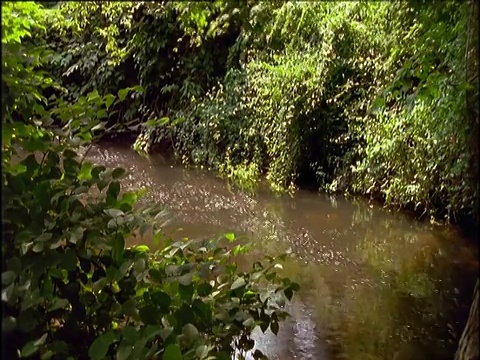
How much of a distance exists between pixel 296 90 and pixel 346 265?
227cm

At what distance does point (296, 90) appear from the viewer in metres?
5.84

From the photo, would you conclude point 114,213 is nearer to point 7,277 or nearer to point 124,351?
point 124,351

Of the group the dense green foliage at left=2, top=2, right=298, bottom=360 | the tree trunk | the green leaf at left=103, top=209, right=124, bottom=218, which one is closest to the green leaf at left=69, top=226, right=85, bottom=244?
the dense green foliage at left=2, top=2, right=298, bottom=360

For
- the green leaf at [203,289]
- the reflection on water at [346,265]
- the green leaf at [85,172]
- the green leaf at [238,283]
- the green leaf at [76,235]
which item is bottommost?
the reflection on water at [346,265]

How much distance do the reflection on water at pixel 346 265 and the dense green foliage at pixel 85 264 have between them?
0.22m

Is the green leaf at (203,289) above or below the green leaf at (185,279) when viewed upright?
below

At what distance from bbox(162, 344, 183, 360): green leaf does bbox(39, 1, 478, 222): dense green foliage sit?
1.23 meters

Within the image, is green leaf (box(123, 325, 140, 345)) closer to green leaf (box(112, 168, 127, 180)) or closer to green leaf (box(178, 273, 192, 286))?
green leaf (box(178, 273, 192, 286))

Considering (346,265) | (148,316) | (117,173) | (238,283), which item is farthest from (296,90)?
(148,316)

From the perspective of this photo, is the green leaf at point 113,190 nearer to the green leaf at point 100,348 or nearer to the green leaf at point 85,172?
the green leaf at point 85,172

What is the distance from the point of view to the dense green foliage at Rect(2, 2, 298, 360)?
165cm

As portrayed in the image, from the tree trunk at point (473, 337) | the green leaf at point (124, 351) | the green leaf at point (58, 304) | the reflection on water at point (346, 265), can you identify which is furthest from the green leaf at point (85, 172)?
the tree trunk at point (473, 337)

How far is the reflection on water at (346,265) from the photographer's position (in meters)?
2.98

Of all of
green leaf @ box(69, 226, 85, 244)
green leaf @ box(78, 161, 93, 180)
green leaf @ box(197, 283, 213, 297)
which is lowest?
green leaf @ box(197, 283, 213, 297)
